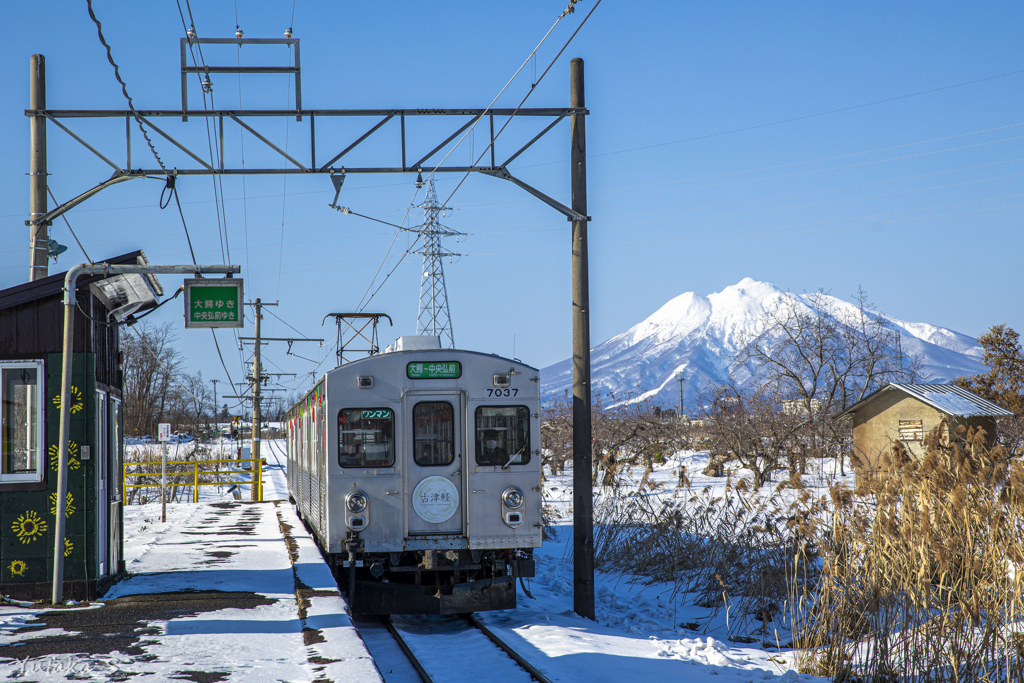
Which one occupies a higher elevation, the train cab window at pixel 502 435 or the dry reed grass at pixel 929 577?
the train cab window at pixel 502 435

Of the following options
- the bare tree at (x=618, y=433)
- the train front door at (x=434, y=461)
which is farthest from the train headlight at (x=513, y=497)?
the bare tree at (x=618, y=433)

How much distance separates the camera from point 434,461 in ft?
34.0

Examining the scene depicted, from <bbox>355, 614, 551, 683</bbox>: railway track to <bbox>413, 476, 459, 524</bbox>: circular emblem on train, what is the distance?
1290 mm

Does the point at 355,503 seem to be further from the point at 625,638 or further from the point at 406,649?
the point at 625,638

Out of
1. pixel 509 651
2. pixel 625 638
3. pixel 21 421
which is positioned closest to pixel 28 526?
pixel 21 421

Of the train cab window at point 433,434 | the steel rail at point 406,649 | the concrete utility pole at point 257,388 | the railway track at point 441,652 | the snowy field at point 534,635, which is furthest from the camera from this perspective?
the concrete utility pole at point 257,388

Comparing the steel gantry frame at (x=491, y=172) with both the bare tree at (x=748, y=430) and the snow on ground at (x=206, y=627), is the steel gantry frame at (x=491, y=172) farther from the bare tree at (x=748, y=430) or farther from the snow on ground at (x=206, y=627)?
the bare tree at (x=748, y=430)

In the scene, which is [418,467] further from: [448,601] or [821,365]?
[821,365]

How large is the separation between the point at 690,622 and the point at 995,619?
5077mm

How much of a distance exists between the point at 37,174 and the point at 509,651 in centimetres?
831

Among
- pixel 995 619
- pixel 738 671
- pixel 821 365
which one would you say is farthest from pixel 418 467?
pixel 821 365

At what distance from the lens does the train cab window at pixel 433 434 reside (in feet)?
33.9

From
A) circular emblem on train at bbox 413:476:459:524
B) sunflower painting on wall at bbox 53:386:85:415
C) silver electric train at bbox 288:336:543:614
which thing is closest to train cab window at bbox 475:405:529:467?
silver electric train at bbox 288:336:543:614

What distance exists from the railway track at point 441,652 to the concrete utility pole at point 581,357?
1487mm
